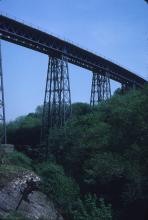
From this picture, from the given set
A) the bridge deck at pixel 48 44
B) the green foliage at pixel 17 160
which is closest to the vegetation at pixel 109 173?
the green foliage at pixel 17 160

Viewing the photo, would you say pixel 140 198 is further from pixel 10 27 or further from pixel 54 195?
pixel 10 27

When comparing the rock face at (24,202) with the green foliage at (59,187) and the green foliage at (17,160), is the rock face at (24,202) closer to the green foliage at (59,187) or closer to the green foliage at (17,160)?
the green foliage at (59,187)

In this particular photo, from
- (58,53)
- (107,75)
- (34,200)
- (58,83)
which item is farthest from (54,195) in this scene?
(107,75)

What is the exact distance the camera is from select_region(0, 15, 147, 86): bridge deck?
21250 mm

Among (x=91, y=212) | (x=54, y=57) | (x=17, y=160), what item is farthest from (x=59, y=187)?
(x=54, y=57)

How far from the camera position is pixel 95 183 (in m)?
13.0

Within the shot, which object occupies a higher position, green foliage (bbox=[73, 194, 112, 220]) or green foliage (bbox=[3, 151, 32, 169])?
green foliage (bbox=[3, 151, 32, 169])

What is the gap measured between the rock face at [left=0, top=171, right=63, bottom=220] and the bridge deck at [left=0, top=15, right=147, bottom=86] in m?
11.6

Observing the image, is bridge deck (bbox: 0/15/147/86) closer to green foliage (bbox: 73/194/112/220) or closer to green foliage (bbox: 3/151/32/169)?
green foliage (bbox: 3/151/32/169)

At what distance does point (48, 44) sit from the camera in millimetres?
23531

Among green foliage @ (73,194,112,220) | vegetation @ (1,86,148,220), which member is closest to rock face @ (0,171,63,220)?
vegetation @ (1,86,148,220)

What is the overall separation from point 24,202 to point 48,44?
14.4 meters

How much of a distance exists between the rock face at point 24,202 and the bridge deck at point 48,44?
1159 centimetres

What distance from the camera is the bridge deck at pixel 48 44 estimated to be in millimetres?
21250
